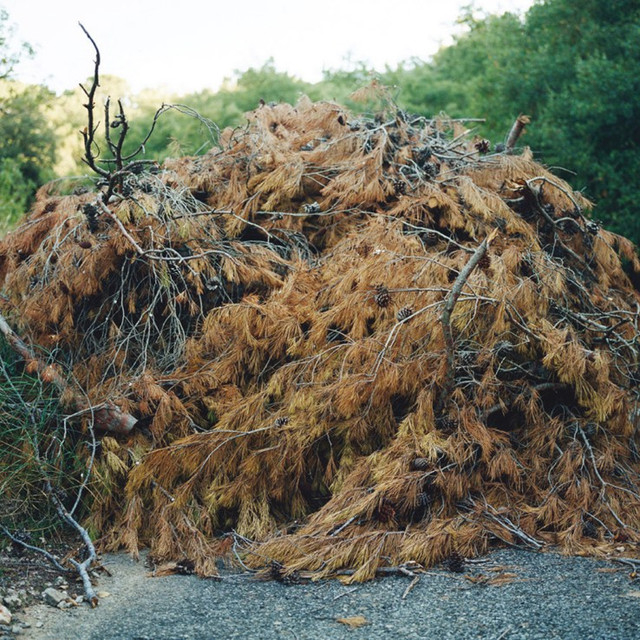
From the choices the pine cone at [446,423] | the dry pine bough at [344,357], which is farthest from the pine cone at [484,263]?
the pine cone at [446,423]

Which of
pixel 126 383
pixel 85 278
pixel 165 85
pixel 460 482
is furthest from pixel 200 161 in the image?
pixel 165 85

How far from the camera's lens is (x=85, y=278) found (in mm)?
3678

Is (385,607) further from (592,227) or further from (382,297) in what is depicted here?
(592,227)

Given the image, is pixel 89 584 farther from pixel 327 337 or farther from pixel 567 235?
pixel 567 235

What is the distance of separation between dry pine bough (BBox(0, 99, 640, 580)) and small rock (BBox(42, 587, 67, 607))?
0.51 metres

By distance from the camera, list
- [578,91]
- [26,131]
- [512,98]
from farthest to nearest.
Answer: [26,131] < [512,98] < [578,91]

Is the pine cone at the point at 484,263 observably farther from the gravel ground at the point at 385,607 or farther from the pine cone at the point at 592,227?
the gravel ground at the point at 385,607

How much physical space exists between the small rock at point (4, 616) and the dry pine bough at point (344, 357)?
2.45ft

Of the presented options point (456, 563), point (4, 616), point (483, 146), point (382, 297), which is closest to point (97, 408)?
point (4, 616)

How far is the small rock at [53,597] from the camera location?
2.44 meters

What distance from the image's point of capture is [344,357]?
3273mm

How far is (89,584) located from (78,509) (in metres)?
0.79

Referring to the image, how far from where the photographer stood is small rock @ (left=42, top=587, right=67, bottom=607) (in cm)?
244

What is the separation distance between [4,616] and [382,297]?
1946 mm
